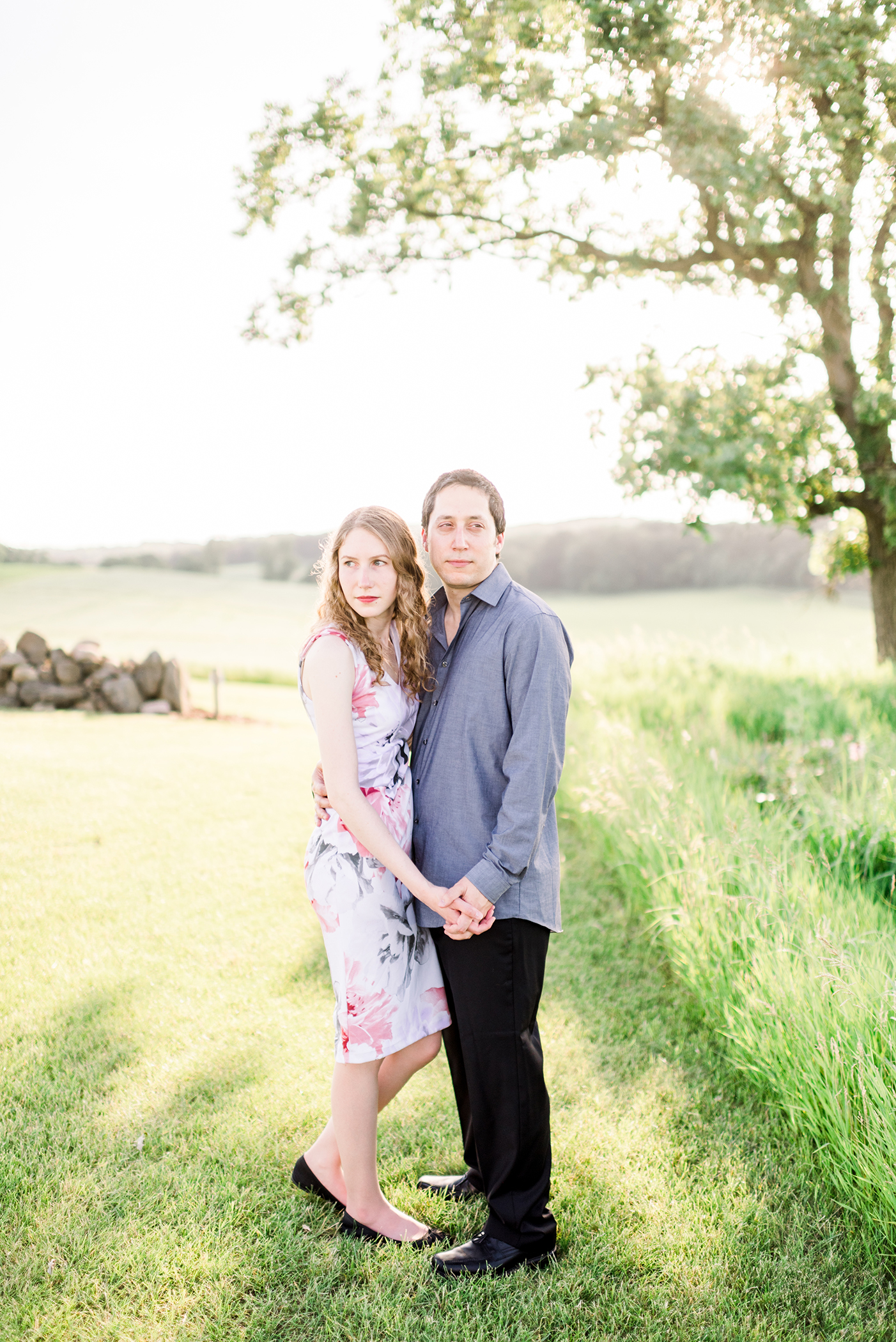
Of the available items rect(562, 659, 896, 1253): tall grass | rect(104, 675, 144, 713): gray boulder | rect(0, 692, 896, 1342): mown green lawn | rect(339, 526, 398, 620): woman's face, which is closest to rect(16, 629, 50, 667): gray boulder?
rect(104, 675, 144, 713): gray boulder

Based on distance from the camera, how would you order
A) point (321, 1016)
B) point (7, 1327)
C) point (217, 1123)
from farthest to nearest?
1. point (321, 1016)
2. point (217, 1123)
3. point (7, 1327)

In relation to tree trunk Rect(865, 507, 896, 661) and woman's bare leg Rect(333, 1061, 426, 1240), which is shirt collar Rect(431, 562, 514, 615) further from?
tree trunk Rect(865, 507, 896, 661)

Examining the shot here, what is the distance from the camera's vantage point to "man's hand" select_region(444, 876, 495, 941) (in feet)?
7.59

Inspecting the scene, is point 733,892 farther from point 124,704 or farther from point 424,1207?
point 124,704

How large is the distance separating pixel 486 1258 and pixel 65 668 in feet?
41.5

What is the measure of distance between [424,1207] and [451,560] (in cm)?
220

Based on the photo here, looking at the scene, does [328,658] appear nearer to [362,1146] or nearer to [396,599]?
[396,599]

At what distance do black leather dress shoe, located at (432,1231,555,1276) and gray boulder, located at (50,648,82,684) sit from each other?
12508 millimetres

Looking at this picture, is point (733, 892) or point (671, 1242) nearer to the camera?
point (671, 1242)

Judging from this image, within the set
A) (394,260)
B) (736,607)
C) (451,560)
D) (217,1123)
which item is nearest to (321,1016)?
(217,1123)

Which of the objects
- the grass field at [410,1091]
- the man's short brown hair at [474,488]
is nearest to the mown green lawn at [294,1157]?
the grass field at [410,1091]

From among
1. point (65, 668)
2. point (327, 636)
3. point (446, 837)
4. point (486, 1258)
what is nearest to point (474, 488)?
point (327, 636)

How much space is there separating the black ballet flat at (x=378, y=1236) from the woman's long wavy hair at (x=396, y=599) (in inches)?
68.4

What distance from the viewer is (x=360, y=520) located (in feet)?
8.40
